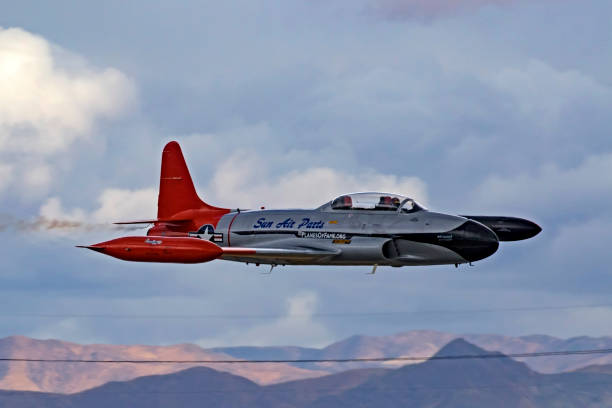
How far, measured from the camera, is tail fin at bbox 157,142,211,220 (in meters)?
58.6

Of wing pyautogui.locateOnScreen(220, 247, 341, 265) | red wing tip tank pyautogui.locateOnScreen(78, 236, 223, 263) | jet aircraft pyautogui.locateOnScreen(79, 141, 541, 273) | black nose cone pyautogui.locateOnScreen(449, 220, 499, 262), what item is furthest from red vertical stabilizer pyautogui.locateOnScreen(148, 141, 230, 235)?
black nose cone pyautogui.locateOnScreen(449, 220, 499, 262)

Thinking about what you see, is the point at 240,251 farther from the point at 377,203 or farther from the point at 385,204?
the point at 385,204

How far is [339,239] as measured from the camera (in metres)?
49.4

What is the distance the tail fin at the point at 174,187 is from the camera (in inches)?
2308

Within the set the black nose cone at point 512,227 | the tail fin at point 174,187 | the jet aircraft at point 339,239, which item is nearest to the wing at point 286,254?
the jet aircraft at point 339,239

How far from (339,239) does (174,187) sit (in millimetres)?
13892

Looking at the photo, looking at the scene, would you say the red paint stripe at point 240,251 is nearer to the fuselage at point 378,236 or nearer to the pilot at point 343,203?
the fuselage at point 378,236

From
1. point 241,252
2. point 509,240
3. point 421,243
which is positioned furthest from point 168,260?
point 509,240

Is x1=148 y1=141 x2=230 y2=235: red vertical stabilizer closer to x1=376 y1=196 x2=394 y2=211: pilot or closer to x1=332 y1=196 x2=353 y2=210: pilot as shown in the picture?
Answer: x1=332 y1=196 x2=353 y2=210: pilot

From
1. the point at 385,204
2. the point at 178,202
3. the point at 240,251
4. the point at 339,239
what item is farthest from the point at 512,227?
the point at 178,202

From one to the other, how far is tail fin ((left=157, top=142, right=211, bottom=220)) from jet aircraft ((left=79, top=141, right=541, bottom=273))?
18.2ft

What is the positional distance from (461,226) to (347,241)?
17.9 feet

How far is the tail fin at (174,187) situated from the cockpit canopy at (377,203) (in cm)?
1063

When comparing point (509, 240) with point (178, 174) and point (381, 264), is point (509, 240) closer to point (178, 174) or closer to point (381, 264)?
point (381, 264)
